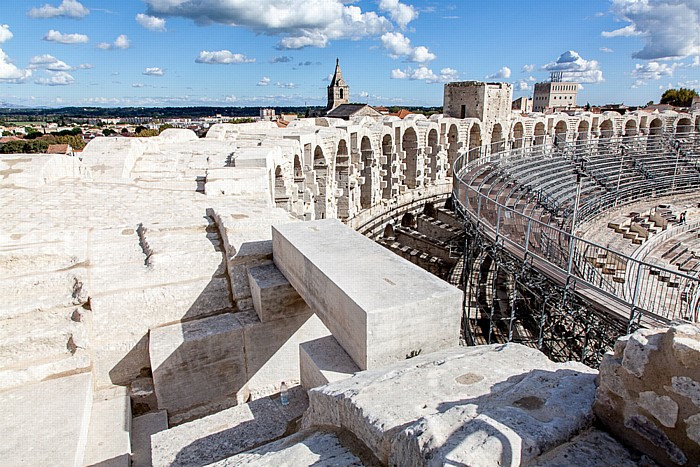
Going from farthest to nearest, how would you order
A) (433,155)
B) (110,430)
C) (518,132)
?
1. (518,132)
2. (433,155)
3. (110,430)

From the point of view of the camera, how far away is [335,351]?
2.97 m

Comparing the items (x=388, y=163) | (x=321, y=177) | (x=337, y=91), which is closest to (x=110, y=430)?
(x=321, y=177)

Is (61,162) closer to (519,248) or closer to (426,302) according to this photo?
(426,302)

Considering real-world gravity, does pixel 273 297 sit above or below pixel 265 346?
above

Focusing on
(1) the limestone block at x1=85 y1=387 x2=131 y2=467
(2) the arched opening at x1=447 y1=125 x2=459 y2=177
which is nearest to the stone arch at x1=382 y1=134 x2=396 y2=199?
Answer: (2) the arched opening at x1=447 y1=125 x2=459 y2=177

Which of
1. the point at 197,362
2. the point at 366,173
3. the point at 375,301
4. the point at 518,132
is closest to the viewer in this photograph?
the point at 375,301

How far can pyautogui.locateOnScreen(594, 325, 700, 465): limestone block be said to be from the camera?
1.55 m

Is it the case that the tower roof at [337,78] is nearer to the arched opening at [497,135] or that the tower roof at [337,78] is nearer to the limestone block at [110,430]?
the arched opening at [497,135]

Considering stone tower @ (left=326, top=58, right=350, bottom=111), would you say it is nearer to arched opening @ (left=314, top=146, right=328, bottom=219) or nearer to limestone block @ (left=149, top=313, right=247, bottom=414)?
arched opening @ (left=314, top=146, right=328, bottom=219)

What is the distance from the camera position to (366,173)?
49.1 feet

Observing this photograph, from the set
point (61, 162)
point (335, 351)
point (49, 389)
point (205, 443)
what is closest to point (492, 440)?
point (335, 351)

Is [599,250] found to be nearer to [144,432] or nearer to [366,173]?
[366,173]

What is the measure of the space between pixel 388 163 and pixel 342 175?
3232mm

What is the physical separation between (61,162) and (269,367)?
5.57m
